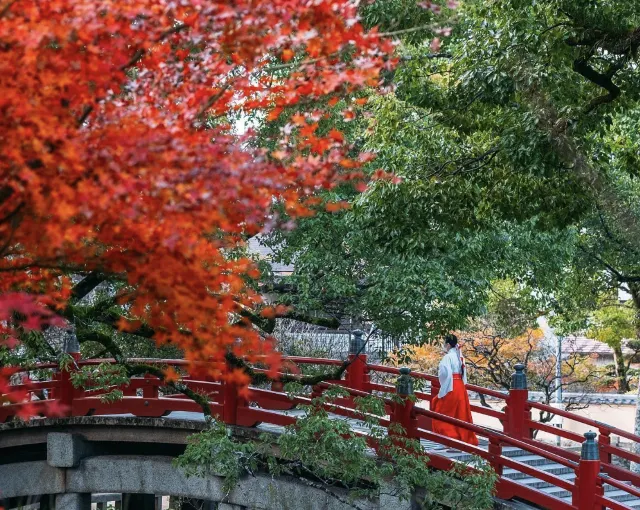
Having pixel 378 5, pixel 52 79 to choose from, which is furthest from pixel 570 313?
pixel 52 79

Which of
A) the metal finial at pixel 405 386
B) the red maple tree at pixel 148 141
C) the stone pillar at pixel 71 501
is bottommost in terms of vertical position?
the stone pillar at pixel 71 501

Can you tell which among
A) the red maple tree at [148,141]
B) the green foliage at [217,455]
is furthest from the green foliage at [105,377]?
the red maple tree at [148,141]

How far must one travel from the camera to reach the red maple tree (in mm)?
5914

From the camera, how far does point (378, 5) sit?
1398 cm

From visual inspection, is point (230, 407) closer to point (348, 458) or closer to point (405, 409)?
point (405, 409)

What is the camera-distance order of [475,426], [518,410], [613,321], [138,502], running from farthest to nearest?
[613,321], [138,502], [518,410], [475,426]

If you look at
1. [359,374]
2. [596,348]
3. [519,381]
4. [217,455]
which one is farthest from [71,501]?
[596,348]

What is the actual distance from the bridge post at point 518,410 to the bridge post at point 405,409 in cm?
214

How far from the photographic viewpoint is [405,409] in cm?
1336

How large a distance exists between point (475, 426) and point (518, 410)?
228cm

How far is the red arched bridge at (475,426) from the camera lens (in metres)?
11.9

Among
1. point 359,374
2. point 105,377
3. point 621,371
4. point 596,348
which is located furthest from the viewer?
point 596,348

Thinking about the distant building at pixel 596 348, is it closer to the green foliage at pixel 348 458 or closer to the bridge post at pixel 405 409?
the bridge post at pixel 405 409

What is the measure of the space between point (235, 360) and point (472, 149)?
4.81m
